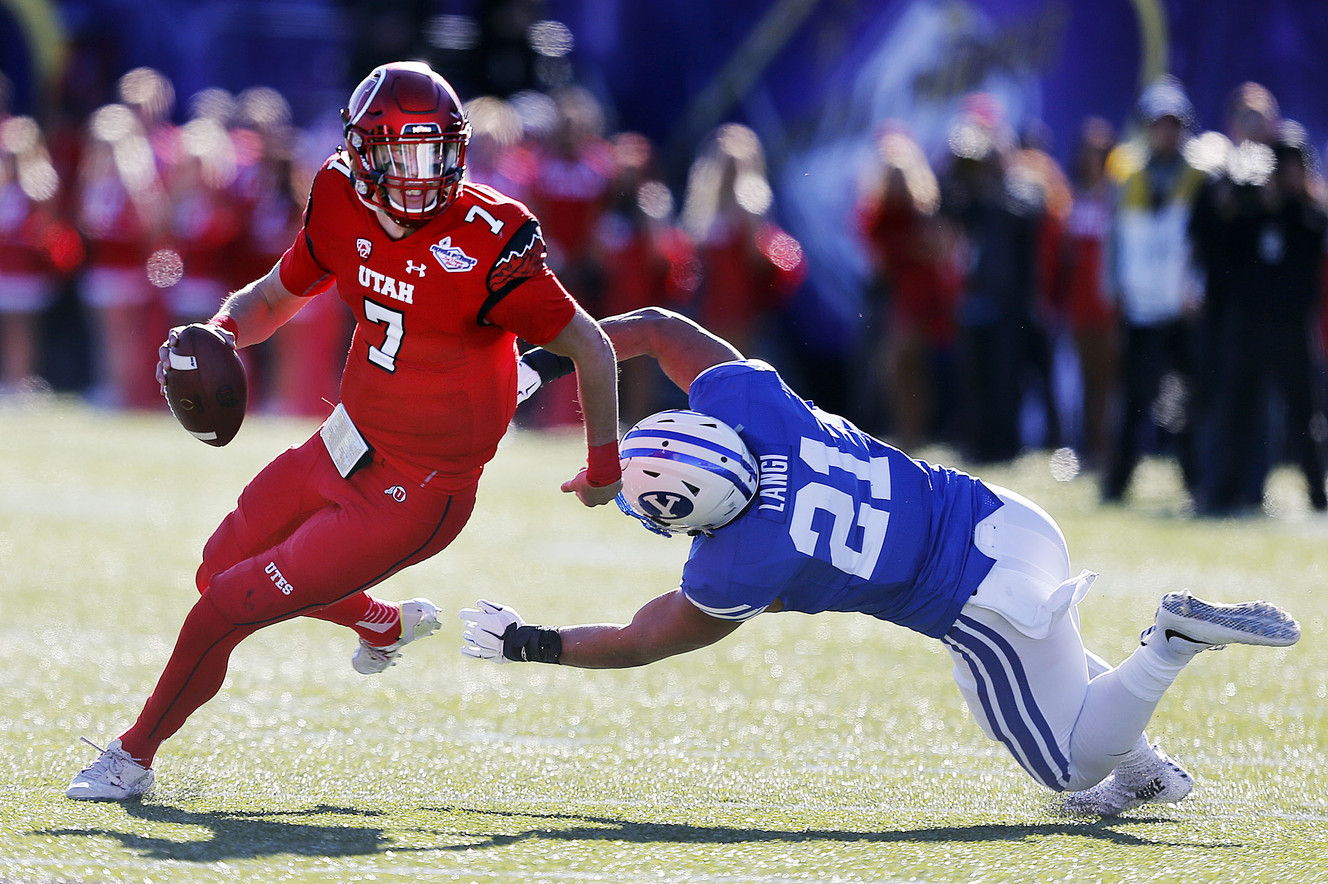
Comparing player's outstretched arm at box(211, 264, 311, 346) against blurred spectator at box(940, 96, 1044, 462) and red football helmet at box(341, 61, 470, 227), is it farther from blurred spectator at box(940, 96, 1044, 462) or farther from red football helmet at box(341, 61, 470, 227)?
blurred spectator at box(940, 96, 1044, 462)

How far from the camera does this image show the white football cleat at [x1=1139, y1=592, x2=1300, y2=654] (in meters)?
3.59

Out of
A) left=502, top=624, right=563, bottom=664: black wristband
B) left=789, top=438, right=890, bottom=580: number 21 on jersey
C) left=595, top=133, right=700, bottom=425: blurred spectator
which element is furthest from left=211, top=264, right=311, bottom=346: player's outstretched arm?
left=595, top=133, right=700, bottom=425: blurred spectator

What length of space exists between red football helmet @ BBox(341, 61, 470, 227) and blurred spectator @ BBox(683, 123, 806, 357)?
6.91 meters

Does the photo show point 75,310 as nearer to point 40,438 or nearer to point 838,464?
point 40,438

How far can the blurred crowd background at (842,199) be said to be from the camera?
28.9 feet

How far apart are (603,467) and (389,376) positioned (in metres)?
0.53

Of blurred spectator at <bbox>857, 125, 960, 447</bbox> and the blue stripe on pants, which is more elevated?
blurred spectator at <bbox>857, 125, 960, 447</bbox>

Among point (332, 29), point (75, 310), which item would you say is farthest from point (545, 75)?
point (75, 310)

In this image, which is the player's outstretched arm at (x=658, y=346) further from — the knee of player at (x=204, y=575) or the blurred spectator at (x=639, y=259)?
the blurred spectator at (x=639, y=259)

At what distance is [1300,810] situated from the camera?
150 inches

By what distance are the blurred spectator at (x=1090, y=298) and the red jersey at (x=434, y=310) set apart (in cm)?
683

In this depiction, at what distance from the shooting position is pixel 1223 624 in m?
3.60

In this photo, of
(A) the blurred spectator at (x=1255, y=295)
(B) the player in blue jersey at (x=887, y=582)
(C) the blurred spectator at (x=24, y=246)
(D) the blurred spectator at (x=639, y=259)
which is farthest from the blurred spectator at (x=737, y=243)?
(B) the player in blue jersey at (x=887, y=582)

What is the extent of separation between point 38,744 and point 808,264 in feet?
26.4
